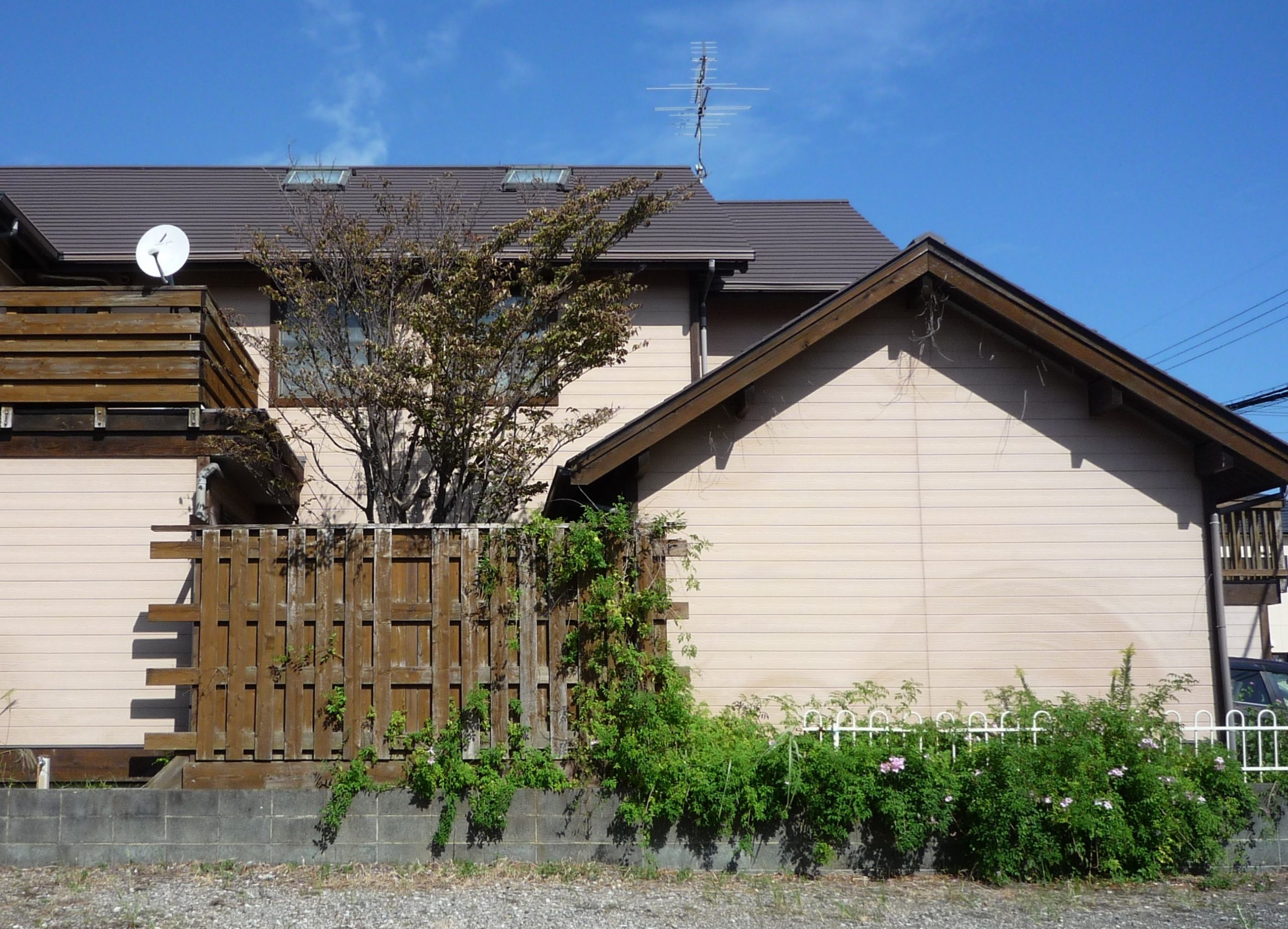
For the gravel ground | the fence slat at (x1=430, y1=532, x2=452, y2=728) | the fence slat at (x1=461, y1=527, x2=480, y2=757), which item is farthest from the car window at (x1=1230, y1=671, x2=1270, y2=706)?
the fence slat at (x1=430, y1=532, x2=452, y2=728)

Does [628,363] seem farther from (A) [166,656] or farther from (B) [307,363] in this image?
(A) [166,656]

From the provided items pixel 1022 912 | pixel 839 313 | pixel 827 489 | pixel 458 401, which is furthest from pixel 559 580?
pixel 1022 912

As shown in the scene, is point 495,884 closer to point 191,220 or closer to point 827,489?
point 827,489

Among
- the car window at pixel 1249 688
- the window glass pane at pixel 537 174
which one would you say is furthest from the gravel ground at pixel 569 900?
the window glass pane at pixel 537 174

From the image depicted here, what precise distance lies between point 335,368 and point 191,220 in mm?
5757

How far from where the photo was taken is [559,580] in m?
7.45

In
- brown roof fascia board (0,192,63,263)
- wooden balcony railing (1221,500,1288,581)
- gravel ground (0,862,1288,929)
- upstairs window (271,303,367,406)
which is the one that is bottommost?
gravel ground (0,862,1288,929)

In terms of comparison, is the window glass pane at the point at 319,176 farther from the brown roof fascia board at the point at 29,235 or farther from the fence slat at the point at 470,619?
the fence slat at the point at 470,619

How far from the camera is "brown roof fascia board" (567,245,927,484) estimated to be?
791cm

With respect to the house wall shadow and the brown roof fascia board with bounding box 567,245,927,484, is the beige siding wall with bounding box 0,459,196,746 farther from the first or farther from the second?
the brown roof fascia board with bounding box 567,245,927,484

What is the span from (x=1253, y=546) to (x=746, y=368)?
49.7 ft

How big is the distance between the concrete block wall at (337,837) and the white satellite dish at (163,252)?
505 centimetres

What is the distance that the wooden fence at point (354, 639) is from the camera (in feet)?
24.0

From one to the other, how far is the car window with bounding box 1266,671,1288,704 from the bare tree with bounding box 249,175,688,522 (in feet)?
25.9
